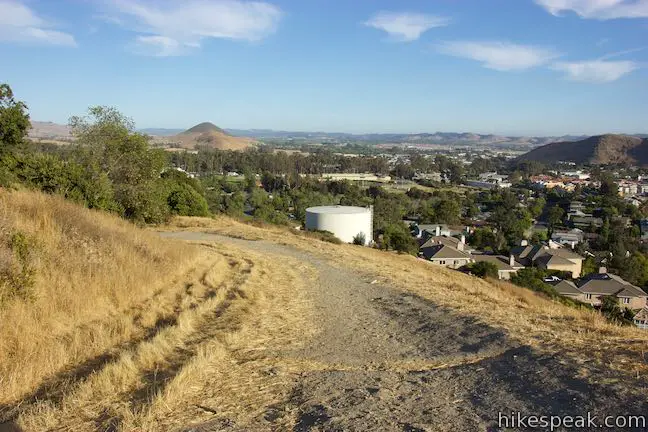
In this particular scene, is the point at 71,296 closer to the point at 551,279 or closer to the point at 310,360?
the point at 310,360

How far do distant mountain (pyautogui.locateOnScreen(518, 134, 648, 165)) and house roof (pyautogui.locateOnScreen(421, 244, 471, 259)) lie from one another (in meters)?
128

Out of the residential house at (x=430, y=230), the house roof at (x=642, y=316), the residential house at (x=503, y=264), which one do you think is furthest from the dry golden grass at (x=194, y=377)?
the residential house at (x=430, y=230)

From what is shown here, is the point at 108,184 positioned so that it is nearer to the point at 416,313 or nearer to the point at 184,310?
the point at 184,310

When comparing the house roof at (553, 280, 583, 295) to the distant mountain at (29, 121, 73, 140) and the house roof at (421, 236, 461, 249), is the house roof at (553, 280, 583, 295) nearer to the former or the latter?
the house roof at (421, 236, 461, 249)

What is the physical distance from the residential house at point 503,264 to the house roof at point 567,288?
9.47 ft

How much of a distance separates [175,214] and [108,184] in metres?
6.41

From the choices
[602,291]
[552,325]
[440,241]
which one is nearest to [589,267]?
[602,291]

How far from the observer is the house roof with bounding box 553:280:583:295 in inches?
1194

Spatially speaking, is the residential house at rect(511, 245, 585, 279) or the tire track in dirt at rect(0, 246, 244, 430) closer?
the tire track in dirt at rect(0, 246, 244, 430)

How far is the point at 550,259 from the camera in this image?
39.4 m

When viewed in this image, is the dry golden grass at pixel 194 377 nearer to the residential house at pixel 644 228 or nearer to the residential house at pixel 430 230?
the residential house at pixel 430 230

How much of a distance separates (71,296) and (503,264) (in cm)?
3536

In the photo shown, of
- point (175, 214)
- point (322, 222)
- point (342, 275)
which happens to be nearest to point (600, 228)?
point (322, 222)

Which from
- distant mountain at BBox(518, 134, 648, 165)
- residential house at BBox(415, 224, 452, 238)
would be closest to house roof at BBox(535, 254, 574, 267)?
residential house at BBox(415, 224, 452, 238)
